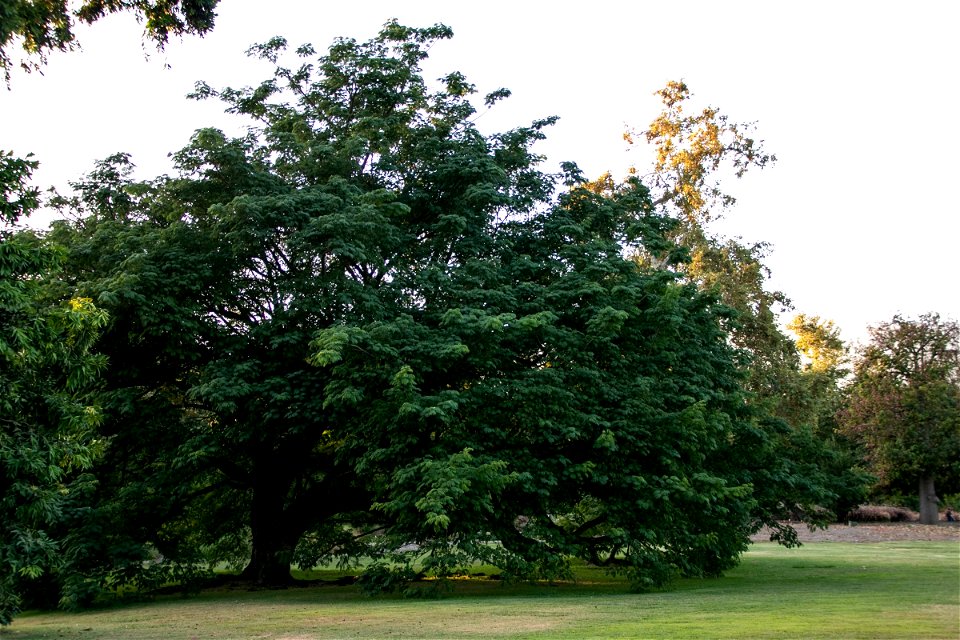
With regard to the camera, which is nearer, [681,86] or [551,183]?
[551,183]

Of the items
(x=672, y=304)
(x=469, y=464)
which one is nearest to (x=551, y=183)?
(x=672, y=304)

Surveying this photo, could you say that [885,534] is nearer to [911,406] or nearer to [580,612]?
[911,406]

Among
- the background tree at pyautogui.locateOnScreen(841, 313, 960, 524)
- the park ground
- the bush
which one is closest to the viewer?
the park ground

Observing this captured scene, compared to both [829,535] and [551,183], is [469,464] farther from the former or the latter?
[829,535]

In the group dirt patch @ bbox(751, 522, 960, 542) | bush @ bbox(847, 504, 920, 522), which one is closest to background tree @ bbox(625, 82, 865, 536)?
dirt patch @ bbox(751, 522, 960, 542)

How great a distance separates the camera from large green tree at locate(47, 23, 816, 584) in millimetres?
17297

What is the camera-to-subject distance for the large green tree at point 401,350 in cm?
1730

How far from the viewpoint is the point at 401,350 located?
17.1 m

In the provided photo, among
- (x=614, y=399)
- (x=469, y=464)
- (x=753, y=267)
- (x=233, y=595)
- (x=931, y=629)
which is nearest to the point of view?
(x=931, y=629)

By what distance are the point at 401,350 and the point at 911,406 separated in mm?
41170

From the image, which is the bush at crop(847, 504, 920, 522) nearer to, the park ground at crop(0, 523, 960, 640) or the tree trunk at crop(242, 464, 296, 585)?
the park ground at crop(0, 523, 960, 640)

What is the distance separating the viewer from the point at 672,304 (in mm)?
19562

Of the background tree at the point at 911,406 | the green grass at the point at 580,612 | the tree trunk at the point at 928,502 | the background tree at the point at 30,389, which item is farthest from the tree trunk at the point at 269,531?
the tree trunk at the point at 928,502

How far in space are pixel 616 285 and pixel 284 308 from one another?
7.54 m
